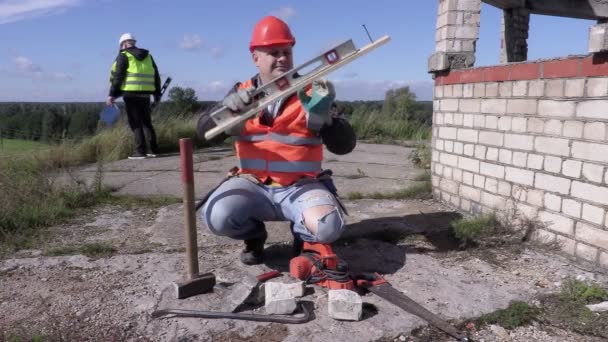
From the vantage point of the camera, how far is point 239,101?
2338 millimetres

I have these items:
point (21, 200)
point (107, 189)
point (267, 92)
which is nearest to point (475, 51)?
point (267, 92)

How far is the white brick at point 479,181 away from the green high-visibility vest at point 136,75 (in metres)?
4.71

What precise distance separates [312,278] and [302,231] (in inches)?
9.9

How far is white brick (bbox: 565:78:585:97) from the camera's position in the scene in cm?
278

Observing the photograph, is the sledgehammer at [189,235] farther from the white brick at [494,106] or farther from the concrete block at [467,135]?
the concrete block at [467,135]

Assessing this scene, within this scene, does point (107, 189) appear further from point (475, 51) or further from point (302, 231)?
point (475, 51)

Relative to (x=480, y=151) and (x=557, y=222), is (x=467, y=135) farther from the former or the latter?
(x=557, y=222)

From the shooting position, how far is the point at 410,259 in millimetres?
2865

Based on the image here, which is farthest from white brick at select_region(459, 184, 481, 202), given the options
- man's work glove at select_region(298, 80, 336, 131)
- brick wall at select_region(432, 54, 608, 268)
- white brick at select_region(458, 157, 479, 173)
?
man's work glove at select_region(298, 80, 336, 131)

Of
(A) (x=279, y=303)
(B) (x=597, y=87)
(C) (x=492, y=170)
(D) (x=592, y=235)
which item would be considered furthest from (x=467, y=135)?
(A) (x=279, y=303)

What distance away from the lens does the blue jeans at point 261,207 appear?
2432mm

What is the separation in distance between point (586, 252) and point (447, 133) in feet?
5.79

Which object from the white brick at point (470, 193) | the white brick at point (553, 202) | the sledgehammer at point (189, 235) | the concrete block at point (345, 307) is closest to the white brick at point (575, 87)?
the white brick at point (553, 202)

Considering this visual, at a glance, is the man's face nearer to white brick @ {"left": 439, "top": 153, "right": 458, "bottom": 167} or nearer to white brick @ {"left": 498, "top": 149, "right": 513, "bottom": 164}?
white brick @ {"left": 498, "top": 149, "right": 513, "bottom": 164}
